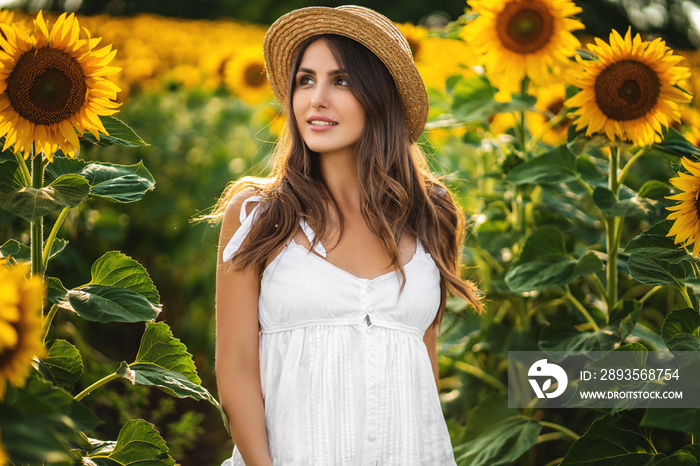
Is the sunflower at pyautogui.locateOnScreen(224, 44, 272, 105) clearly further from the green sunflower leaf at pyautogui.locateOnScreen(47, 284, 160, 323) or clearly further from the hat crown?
the green sunflower leaf at pyautogui.locateOnScreen(47, 284, 160, 323)

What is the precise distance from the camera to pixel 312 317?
1.89m

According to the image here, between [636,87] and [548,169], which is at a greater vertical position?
[636,87]

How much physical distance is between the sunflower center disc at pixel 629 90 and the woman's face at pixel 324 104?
75 cm

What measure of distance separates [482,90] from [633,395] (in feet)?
4.31

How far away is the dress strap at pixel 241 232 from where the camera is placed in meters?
1.95

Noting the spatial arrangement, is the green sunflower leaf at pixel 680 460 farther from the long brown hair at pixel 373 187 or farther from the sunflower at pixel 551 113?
the sunflower at pixel 551 113

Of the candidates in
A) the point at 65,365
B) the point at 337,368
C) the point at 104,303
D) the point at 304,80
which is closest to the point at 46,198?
the point at 104,303

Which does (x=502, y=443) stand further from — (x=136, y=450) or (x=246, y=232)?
(x=136, y=450)

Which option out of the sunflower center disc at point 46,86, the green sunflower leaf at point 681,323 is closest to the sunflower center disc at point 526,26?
the green sunflower leaf at point 681,323

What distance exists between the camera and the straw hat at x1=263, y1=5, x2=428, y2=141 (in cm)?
211

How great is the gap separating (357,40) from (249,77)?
3.23m

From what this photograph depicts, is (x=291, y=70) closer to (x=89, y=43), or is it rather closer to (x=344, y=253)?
(x=344, y=253)

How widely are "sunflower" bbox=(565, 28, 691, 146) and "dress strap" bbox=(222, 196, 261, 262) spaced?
110cm

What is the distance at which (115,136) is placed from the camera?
166cm
